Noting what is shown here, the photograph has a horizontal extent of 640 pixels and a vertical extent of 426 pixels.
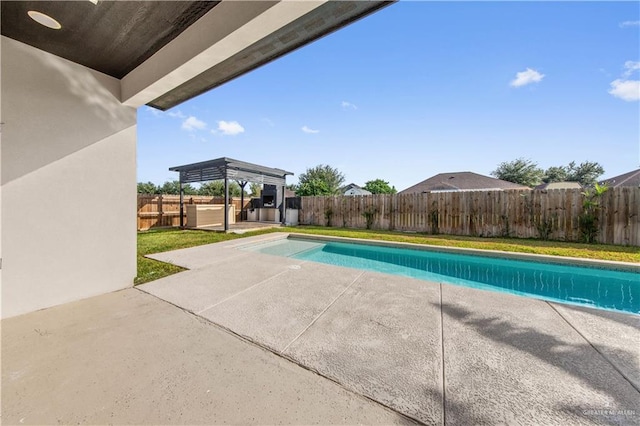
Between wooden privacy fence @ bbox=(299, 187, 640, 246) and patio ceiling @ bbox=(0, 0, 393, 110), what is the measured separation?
8716 mm

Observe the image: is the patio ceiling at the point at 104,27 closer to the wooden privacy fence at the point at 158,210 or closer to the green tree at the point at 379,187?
the wooden privacy fence at the point at 158,210

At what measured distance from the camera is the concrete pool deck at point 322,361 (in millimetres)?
1395

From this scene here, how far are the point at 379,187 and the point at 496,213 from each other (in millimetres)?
24114

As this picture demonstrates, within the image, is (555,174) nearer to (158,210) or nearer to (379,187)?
(379,187)

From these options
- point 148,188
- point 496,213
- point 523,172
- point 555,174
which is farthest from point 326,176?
point 555,174

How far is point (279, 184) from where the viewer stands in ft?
42.1

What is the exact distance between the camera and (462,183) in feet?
57.8

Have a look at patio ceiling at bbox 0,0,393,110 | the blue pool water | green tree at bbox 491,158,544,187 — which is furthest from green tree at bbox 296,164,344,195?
patio ceiling at bbox 0,0,393,110

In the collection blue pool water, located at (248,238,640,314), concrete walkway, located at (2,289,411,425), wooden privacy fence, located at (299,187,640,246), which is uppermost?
wooden privacy fence, located at (299,187,640,246)

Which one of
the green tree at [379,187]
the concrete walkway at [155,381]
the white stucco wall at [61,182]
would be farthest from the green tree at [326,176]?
the concrete walkway at [155,381]

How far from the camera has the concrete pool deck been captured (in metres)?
1.39

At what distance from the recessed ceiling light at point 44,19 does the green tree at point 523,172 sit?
36910mm

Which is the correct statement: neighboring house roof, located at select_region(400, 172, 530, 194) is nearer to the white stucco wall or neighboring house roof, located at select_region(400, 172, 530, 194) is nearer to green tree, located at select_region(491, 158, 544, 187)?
green tree, located at select_region(491, 158, 544, 187)

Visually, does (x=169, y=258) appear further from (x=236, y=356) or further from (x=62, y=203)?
(x=236, y=356)
